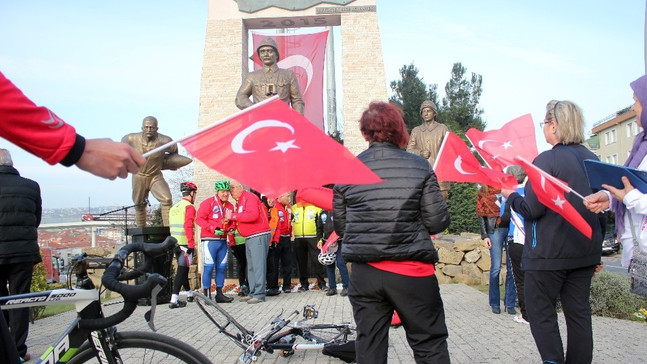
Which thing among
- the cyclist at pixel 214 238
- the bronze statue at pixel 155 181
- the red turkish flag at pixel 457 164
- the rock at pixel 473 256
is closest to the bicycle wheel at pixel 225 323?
the red turkish flag at pixel 457 164

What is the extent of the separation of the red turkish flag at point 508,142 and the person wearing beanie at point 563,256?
0.76 m

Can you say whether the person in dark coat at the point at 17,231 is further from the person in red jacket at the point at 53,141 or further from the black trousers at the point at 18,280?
the person in red jacket at the point at 53,141

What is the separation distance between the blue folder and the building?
202 feet

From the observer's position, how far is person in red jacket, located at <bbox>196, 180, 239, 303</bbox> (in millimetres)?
10219

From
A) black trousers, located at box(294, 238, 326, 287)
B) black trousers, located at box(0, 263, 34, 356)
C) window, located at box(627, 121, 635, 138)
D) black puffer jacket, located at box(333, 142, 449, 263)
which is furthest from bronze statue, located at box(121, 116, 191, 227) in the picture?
window, located at box(627, 121, 635, 138)

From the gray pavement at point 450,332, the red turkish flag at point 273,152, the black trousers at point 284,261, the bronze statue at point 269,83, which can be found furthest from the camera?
the bronze statue at point 269,83

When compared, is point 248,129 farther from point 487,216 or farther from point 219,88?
point 219,88

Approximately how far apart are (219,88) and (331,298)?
22.0 ft

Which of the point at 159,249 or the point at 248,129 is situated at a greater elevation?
the point at 248,129

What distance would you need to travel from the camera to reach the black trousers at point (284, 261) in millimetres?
11797

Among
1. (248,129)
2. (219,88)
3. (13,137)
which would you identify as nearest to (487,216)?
(248,129)

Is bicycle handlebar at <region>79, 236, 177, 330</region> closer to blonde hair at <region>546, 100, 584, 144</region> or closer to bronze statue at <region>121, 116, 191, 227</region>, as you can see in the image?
A: blonde hair at <region>546, 100, 584, 144</region>

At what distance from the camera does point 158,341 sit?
2.55 meters

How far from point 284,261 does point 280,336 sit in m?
6.63
